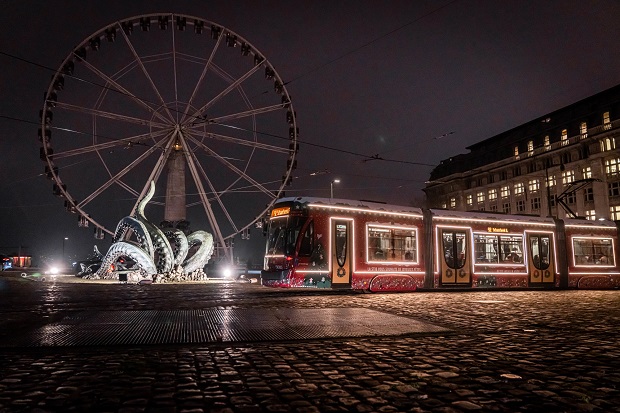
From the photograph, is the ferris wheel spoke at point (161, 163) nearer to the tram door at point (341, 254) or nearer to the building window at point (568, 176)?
the tram door at point (341, 254)

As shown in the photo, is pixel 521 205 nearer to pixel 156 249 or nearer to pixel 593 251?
pixel 593 251

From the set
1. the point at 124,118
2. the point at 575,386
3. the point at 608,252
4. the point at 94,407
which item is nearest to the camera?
the point at 94,407

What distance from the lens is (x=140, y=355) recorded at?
6.21 m

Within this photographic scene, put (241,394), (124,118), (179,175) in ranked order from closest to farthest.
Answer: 1. (241,394)
2. (124,118)
3. (179,175)

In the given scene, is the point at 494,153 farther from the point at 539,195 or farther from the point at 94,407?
the point at 94,407

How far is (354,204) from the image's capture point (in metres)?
19.1

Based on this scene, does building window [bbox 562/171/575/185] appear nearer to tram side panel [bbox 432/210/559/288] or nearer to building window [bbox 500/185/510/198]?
building window [bbox 500/185/510/198]

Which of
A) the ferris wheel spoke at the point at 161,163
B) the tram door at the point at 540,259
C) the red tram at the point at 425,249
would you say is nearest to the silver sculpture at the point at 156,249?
the ferris wheel spoke at the point at 161,163

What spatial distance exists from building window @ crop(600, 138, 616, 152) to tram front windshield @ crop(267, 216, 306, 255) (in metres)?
50.0

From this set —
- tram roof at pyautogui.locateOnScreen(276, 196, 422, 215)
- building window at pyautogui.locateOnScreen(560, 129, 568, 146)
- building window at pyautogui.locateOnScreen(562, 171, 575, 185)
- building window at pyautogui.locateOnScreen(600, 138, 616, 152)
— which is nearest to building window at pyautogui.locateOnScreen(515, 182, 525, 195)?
building window at pyautogui.locateOnScreen(562, 171, 575, 185)

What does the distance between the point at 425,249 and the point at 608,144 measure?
45676mm

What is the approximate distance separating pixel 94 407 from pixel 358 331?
5.02 m

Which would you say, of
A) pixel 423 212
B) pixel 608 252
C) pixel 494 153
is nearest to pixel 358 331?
pixel 423 212

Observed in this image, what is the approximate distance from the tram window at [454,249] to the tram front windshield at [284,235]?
7.05 m
